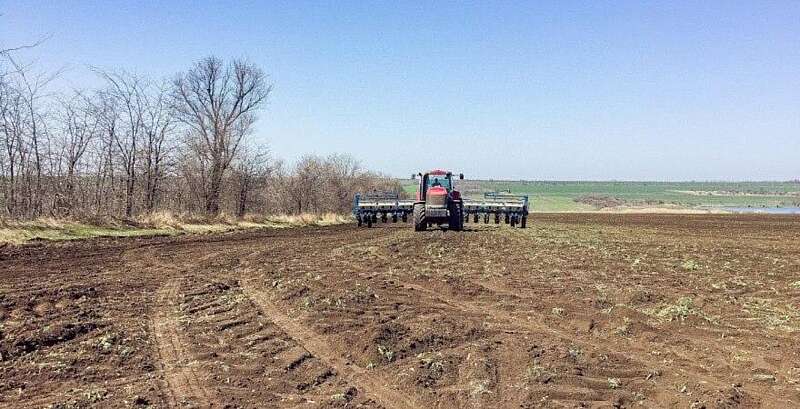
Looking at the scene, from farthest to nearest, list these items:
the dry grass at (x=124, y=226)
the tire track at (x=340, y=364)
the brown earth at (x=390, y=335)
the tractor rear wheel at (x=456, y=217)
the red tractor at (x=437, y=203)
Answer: the tractor rear wheel at (x=456, y=217)
the red tractor at (x=437, y=203)
the dry grass at (x=124, y=226)
the brown earth at (x=390, y=335)
the tire track at (x=340, y=364)

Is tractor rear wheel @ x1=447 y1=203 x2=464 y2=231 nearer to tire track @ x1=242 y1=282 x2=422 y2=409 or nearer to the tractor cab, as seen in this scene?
the tractor cab

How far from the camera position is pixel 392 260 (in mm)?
14672

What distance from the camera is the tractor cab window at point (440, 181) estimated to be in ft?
90.2

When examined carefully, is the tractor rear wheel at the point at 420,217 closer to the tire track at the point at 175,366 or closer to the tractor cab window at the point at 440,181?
the tractor cab window at the point at 440,181

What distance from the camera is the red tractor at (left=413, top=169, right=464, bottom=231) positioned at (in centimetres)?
2523

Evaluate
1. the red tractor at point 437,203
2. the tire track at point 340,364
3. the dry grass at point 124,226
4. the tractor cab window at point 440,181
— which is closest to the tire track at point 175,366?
the tire track at point 340,364

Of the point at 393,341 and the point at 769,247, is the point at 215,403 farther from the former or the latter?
the point at 769,247

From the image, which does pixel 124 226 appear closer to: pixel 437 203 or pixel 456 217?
pixel 437 203

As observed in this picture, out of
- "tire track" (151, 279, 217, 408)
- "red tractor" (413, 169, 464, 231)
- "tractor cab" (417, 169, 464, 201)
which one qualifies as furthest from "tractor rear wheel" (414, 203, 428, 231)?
"tire track" (151, 279, 217, 408)

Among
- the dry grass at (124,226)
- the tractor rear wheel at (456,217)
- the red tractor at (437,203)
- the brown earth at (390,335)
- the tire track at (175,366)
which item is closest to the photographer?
the tire track at (175,366)

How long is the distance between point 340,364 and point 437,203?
1944 centimetres

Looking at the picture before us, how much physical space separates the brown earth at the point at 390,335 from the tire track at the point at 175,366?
3 centimetres

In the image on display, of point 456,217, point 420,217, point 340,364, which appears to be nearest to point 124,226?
point 420,217

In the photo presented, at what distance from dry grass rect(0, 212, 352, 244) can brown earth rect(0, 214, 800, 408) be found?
14.1 ft
